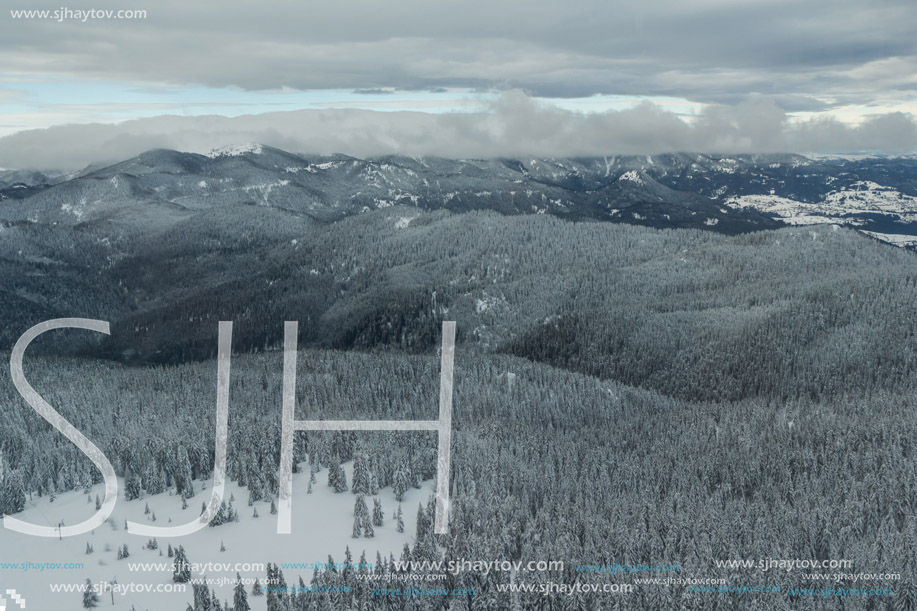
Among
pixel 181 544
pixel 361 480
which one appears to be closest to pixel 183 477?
pixel 181 544

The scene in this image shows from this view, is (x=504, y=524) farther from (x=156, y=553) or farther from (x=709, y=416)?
(x=709, y=416)

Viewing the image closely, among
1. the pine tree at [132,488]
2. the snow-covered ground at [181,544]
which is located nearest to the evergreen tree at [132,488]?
the pine tree at [132,488]

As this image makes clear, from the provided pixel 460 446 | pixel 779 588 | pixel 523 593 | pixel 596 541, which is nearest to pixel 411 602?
pixel 523 593

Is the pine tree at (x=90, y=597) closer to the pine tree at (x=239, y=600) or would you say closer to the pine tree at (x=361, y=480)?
the pine tree at (x=239, y=600)

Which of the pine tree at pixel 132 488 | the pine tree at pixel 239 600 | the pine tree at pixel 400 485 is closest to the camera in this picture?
the pine tree at pixel 239 600

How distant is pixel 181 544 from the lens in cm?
7594

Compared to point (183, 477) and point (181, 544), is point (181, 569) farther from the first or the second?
point (183, 477)

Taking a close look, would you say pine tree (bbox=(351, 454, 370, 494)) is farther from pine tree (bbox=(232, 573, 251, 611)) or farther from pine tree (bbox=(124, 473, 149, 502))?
pine tree (bbox=(124, 473, 149, 502))

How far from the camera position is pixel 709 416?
160 metres

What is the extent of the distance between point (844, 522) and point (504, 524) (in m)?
51.5

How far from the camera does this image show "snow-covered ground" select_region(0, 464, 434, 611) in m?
65.9

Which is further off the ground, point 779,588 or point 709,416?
point 779,588

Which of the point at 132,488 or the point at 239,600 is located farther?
the point at 132,488

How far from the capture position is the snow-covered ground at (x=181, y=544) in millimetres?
65875
